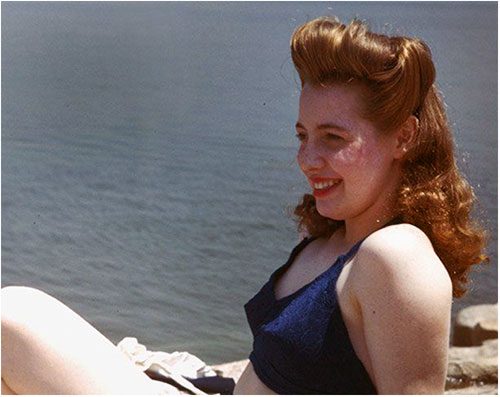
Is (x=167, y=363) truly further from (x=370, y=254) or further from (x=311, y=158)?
(x=370, y=254)

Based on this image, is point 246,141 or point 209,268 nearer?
point 209,268

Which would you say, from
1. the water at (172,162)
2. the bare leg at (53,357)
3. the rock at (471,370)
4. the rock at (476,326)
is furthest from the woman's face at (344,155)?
the rock at (476,326)

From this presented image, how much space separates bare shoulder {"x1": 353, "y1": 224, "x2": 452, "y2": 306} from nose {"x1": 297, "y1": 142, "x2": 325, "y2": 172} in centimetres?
30

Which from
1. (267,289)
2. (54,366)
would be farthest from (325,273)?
(54,366)

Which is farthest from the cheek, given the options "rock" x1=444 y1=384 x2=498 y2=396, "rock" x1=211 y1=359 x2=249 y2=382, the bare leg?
"rock" x1=444 y1=384 x2=498 y2=396

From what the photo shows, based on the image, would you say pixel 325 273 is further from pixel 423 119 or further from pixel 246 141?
pixel 246 141

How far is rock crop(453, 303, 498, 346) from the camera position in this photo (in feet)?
18.1

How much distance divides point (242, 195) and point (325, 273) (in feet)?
19.9

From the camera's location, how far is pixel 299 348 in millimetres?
2072

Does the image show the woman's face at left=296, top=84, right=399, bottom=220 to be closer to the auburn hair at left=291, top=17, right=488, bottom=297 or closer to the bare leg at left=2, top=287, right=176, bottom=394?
the auburn hair at left=291, top=17, right=488, bottom=297

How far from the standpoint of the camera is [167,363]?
3.05m

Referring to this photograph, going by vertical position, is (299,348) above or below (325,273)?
below

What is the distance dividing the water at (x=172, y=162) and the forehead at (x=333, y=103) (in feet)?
6.81

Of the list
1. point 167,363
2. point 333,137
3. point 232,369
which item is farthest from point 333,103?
point 232,369
